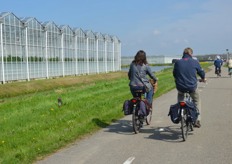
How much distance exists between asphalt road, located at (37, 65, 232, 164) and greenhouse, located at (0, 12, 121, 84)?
2023 centimetres

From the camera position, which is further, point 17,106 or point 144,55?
point 17,106

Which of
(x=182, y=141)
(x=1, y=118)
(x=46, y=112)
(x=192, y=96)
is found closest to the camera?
(x=182, y=141)

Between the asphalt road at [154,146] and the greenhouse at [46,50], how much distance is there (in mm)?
20234

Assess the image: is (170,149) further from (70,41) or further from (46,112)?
(70,41)

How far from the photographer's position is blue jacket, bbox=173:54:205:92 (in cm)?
834

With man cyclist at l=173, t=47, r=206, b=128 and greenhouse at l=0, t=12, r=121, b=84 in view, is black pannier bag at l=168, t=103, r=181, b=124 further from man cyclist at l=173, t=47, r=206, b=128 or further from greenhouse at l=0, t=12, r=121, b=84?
greenhouse at l=0, t=12, r=121, b=84

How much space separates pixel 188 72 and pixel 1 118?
604cm

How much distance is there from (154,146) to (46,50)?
30.1m

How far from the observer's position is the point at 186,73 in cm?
834

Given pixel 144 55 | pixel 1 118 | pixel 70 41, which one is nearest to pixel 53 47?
pixel 70 41

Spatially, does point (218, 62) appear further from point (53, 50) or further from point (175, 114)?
point (175, 114)

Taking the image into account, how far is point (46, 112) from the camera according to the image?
40.6 feet

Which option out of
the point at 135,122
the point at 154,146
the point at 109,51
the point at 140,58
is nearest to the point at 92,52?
the point at 109,51

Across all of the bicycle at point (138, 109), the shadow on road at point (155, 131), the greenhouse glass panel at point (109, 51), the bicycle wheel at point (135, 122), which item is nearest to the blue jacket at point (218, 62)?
the shadow on road at point (155, 131)
